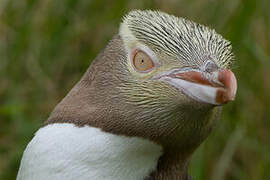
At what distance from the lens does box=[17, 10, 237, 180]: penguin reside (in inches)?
73.2

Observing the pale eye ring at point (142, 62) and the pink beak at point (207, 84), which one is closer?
the pink beak at point (207, 84)

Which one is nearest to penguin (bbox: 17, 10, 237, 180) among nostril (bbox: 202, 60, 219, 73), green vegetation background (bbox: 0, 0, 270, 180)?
nostril (bbox: 202, 60, 219, 73)

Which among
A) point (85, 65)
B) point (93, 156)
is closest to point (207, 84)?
point (93, 156)

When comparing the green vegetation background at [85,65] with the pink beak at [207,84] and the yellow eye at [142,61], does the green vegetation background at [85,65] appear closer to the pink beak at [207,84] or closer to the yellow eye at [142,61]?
the yellow eye at [142,61]

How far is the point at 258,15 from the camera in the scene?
364cm

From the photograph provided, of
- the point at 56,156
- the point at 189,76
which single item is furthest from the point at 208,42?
the point at 56,156

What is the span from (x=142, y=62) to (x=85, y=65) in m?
1.90

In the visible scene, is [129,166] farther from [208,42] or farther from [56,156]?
[208,42]

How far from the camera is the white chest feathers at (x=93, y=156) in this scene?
191 centimetres

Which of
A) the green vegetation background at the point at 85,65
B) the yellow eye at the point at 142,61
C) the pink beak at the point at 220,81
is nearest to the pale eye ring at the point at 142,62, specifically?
the yellow eye at the point at 142,61

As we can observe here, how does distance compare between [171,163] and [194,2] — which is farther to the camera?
[194,2]

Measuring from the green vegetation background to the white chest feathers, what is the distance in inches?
55.0

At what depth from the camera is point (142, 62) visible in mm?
1956

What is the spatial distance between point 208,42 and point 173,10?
1917mm
